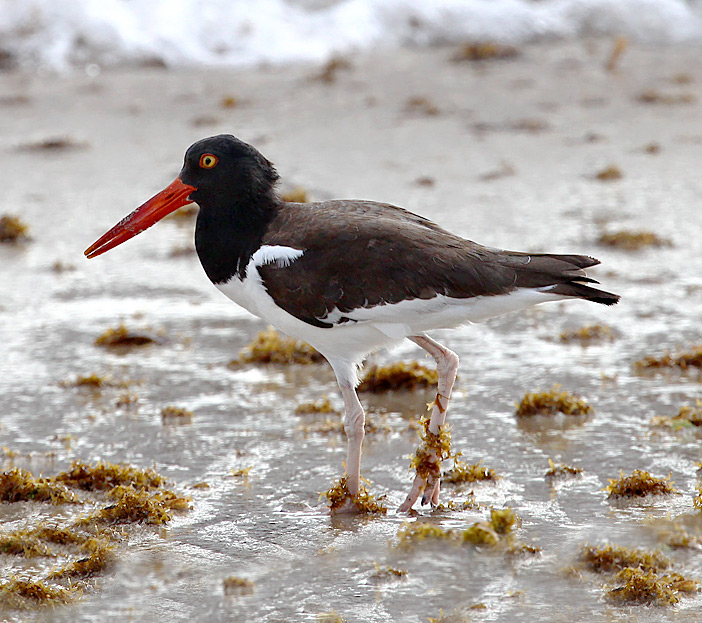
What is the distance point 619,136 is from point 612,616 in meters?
7.86

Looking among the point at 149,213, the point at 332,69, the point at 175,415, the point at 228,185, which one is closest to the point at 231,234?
the point at 228,185

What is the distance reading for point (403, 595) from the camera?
3.94 metres

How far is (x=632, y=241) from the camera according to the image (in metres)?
8.15

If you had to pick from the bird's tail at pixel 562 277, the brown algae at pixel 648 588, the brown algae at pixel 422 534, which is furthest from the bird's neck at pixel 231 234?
the brown algae at pixel 648 588

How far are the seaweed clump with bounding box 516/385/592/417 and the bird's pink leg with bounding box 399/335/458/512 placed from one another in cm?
94

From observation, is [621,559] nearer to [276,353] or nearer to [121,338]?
[276,353]

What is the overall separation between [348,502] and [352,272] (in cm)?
98

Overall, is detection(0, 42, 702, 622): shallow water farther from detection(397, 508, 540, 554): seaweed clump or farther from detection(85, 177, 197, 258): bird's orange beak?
detection(85, 177, 197, 258): bird's orange beak

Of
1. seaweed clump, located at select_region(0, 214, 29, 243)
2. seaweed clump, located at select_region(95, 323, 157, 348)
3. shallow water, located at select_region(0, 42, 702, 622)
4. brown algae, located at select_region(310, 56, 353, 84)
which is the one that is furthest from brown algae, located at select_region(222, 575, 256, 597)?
brown algae, located at select_region(310, 56, 353, 84)

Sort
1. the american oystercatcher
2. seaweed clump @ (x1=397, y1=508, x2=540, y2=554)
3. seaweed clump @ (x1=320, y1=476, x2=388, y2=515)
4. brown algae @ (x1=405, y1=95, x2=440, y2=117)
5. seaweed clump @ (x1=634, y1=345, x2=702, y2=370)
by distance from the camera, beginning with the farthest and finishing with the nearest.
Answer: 1. brown algae @ (x1=405, y1=95, x2=440, y2=117)
2. seaweed clump @ (x1=634, y1=345, x2=702, y2=370)
3. seaweed clump @ (x1=320, y1=476, x2=388, y2=515)
4. the american oystercatcher
5. seaweed clump @ (x1=397, y1=508, x2=540, y2=554)

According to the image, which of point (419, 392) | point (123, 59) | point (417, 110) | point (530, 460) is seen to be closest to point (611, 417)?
point (530, 460)

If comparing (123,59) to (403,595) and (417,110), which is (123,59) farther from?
(403,595)

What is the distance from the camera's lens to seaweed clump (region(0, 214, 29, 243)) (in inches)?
337

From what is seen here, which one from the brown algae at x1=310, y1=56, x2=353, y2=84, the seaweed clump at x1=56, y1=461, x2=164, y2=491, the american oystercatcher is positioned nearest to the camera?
the american oystercatcher
